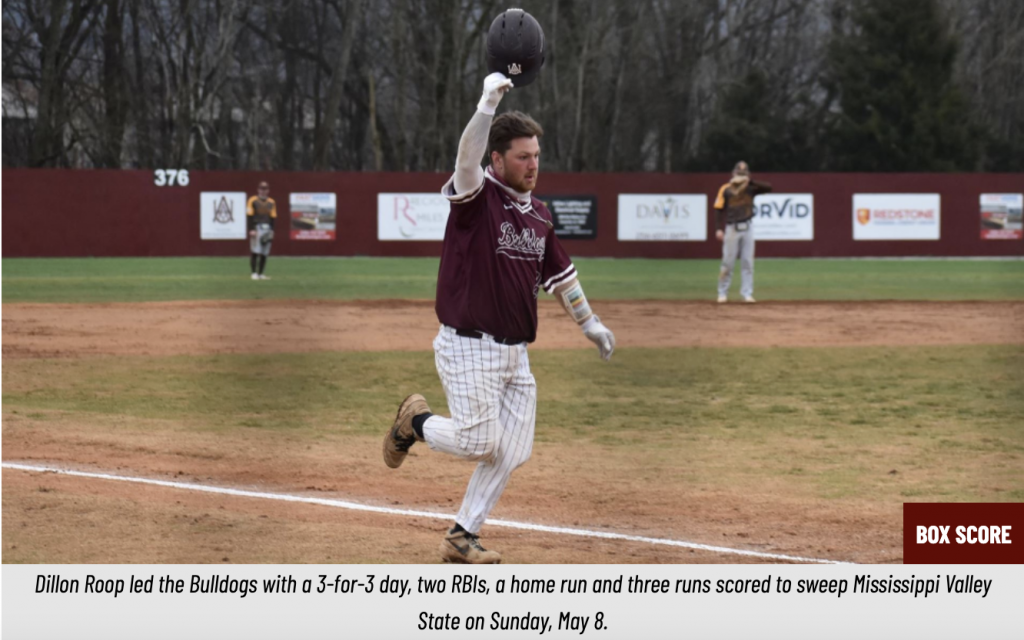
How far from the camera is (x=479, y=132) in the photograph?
15.4 ft

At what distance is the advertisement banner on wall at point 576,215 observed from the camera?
3122 cm

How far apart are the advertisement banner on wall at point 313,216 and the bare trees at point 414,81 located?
6.48 m

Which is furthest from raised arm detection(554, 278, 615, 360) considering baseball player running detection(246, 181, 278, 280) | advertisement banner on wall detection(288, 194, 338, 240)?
advertisement banner on wall detection(288, 194, 338, 240)

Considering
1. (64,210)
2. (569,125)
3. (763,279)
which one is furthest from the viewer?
(569,125)

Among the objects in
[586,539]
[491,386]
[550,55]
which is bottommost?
[586,539]

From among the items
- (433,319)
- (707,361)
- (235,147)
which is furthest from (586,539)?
(235,147)

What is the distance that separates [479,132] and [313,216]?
26.6 m

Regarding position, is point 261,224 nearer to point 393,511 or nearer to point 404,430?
point 393,511

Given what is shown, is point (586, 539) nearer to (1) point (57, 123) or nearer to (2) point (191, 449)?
(2) point (191, 449)

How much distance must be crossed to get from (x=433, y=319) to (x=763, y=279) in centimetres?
977

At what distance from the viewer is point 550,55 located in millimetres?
38000

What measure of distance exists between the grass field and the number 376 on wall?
15.6m

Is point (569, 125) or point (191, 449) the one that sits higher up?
point (569, 125)

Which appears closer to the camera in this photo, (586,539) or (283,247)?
(586,539)
